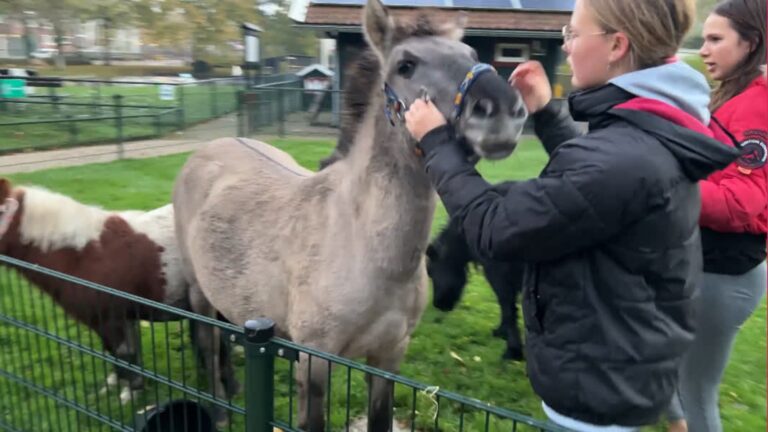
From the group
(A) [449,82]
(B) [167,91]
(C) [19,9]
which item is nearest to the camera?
(A) [449,82]

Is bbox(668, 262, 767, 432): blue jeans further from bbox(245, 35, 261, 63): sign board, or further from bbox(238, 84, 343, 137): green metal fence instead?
bbox(245, 35, 261, 63): sign board

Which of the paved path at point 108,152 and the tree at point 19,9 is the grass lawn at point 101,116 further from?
the tree at point 19,9

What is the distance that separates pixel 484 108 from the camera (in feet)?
6.27

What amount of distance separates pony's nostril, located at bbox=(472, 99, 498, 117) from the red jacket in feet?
2.82

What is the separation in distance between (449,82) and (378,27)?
1.43ft

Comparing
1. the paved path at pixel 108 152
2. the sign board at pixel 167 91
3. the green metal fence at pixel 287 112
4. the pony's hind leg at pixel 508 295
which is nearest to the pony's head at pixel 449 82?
the pony's hind leg at pixel 508 295

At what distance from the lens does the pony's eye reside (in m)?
2.23

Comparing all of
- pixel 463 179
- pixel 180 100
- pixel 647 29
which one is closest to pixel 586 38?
pixel 647 29

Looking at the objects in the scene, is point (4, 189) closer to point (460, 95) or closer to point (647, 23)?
point (460, 95)

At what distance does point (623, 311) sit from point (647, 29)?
67cm

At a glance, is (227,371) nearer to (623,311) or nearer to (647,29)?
(623,311)

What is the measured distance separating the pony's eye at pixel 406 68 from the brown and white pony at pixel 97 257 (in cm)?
204

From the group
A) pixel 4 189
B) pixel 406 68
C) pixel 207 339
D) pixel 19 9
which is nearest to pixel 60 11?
pixel 19 9

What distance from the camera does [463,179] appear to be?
1548 millimetres
